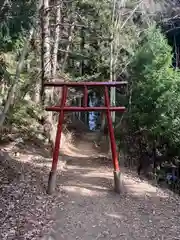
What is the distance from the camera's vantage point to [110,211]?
21.7 feet

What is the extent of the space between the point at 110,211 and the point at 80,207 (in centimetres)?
60

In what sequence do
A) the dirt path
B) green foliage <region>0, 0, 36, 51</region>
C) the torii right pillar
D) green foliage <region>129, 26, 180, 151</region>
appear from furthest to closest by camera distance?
green foliage <region>129, 26, 180, 151</region>
the torii right pillar
the dirt path
green foliage <region>0, 0, 36, 51</region>

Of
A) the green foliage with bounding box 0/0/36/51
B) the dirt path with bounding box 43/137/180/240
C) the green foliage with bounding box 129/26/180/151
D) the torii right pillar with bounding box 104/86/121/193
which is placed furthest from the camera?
the green foliage with bounding box 129/26/180/151

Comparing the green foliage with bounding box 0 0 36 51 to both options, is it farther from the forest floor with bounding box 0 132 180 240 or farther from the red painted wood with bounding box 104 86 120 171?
the forest floor with bounding box 0 132 180 240

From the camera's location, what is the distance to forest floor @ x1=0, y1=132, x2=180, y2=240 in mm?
5570

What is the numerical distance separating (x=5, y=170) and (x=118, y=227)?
3090mm

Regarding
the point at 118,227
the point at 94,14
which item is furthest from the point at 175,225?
the point at 94,14

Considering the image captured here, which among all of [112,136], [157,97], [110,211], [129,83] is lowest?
[110,211]

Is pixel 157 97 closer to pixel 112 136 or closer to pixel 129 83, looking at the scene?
pixel 129 83

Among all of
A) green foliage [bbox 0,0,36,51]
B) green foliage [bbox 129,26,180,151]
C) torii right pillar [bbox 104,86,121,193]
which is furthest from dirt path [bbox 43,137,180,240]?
green foliage [bbox 0,0,36,51]

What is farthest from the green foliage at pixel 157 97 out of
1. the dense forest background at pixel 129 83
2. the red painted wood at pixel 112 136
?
the red painted wood at pixel 112 136

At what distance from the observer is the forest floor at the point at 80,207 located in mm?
5570

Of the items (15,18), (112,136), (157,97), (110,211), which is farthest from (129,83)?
(15,18)

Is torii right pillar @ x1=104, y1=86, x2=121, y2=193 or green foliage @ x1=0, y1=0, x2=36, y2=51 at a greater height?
green foliage @ x1=0, y1=0, x2=36, y2=51
